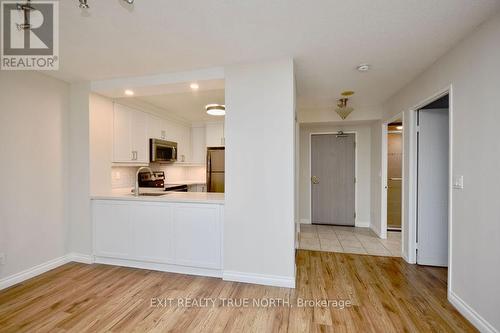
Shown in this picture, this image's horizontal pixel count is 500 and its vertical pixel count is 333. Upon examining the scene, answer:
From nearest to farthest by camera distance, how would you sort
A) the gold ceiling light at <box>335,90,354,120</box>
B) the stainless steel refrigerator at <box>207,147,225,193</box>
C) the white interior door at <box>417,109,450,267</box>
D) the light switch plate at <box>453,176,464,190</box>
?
the light switch plate at <box>453,176,464,190</box> → the white interior door at <box>417,109,450,267</box> → the gold ceiling light at <box>335,90,354,120</box> → the stainless steel refrigerator at <box>207,147,225,193</box>

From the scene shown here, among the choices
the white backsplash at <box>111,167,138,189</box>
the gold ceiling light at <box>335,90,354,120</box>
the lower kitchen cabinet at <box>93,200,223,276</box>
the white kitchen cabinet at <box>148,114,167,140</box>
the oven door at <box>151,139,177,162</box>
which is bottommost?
the lower kitchen cabinet at <box>93,200,223,276</box>

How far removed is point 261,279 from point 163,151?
3121 millimetres

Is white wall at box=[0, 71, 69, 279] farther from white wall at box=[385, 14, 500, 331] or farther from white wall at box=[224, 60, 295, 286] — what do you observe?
white wall at box=[385, 14, 500, 331]

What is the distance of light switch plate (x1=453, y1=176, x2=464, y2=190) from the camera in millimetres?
2046

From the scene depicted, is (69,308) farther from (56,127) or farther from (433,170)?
(433,170)

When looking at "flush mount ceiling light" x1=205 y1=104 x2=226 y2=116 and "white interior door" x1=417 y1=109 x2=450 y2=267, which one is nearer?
A: "white interior door" x1=417 y1=109 x2=450 y2=267

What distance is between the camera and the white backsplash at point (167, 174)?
397cm

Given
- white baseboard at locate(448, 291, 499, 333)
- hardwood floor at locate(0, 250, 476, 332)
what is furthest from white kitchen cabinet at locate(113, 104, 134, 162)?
white baseboard at locate(448, 291, 499, 333)

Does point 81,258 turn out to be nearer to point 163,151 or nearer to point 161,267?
point 161,267

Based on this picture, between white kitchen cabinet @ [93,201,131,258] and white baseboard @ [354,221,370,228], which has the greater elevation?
white kitchen cabinet @ [93,201,131,258]

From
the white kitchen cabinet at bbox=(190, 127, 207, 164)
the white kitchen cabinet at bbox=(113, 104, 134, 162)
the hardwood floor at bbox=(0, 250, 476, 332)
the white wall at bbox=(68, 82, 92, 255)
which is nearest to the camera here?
the hardwood floor at bbox=(0, 250, 476, 332)

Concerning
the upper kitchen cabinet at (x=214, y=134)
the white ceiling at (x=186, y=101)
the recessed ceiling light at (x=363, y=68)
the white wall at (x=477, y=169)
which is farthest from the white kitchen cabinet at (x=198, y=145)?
the white wall at (x=477, y=169)

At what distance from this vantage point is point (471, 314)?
191 cm

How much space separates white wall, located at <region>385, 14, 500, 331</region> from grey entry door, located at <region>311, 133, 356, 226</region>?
2879mm
